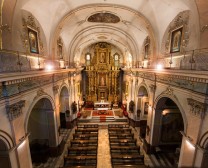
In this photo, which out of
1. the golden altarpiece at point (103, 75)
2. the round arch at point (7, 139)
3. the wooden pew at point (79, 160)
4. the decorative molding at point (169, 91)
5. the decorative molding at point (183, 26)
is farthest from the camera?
the golden altarpiece at point (103, 75)

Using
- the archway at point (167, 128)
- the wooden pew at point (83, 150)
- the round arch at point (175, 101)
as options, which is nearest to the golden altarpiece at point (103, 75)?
the archway at point (167, 128)

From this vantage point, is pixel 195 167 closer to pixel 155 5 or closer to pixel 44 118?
pixel 155 5

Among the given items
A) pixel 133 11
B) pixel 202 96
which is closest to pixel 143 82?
pixel 133 11

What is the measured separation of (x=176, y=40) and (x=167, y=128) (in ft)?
19.6

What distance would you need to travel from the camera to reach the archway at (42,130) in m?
8.45

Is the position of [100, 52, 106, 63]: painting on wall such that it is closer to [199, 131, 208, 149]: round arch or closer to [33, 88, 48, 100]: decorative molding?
[33, 88, 48, 100]: decorative molding

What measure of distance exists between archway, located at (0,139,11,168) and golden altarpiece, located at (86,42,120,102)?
645 inches

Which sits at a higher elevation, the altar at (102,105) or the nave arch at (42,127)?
the nave arch at (42,127)

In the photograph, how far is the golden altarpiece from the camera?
20.4 metres

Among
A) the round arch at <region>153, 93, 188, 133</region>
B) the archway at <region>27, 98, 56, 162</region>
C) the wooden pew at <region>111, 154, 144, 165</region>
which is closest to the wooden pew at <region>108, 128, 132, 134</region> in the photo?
the wooden pew at <region>111, 154, 144, 165</region>

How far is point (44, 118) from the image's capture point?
28.0 feet

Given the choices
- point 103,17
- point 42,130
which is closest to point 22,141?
point 42,130

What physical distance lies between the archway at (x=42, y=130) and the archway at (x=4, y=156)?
3.80 m

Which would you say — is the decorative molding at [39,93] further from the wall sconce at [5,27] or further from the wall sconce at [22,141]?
the wall sconce at [5,27]
